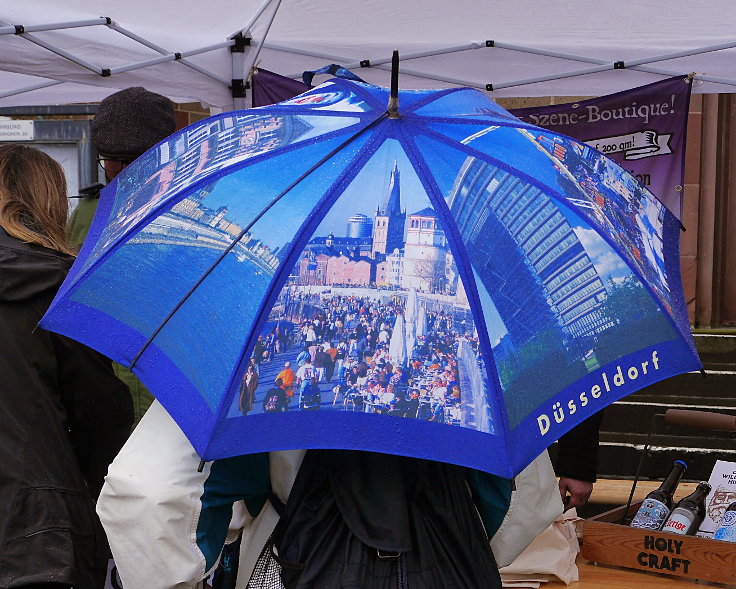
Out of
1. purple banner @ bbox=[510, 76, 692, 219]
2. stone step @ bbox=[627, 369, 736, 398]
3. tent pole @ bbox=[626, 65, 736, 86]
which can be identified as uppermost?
tent pole @ bbox=[626, 65, 736, 86]

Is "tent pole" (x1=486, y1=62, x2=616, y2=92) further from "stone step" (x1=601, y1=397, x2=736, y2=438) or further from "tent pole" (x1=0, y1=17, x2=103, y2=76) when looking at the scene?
"stone step" (x1=601, y1=397, x2=736, y2=438)

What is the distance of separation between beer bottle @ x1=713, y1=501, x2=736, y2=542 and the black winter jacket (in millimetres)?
1797

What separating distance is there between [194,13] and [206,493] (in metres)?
3.15

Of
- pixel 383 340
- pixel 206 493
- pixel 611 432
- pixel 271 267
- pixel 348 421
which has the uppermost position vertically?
pixel 271 267

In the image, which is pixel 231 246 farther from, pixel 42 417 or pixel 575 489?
pixel 575 489

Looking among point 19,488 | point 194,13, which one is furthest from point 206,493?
point 194,13

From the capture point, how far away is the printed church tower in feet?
→ 5.63

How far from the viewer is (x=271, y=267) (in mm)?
1729

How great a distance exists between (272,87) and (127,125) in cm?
121

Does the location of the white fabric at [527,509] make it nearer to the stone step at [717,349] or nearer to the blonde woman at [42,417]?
the blonde woman at [42,417]

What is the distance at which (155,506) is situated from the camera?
5.70ft

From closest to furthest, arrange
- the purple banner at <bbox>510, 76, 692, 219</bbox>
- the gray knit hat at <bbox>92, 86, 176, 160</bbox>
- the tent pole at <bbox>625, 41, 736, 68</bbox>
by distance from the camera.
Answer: the gray knit hat at <bbox>92, 86, 176, 160</bbox>, the tent pole at <bbox>625, 41, 736, 68</bbox>, the purple banner at <bbox>510, 76, 692, 219</bbox>

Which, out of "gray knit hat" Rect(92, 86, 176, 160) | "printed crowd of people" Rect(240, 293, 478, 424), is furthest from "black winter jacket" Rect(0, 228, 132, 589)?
"printed crowd of people" Rect(240, 293, 478, 424)

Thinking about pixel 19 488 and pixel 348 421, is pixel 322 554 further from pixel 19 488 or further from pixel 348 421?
pixel 19 488
